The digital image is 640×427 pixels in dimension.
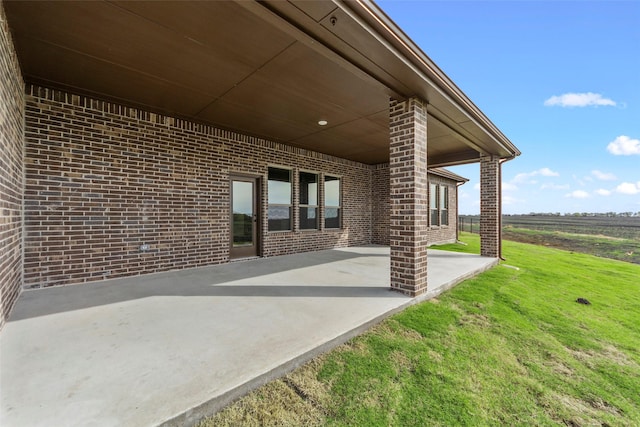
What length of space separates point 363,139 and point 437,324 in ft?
15.3

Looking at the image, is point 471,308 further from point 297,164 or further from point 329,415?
point 297,164

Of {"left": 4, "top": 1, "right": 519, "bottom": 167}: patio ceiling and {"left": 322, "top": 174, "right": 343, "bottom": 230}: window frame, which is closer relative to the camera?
{"left": 4, "top": 1, "right": 519, "bottom": 167}: patio ceiling

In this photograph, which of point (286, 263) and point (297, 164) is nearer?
point (286, 263)

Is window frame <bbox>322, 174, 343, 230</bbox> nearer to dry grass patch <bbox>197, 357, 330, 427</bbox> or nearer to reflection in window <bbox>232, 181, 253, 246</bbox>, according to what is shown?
reflection in window <bbox>232, 181, 253, 246</bbox>

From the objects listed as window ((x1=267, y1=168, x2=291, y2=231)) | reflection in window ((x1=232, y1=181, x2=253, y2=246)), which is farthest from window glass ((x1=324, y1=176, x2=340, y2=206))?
reflection in window ((x1=232, y1=181, x2=253, y2=246))

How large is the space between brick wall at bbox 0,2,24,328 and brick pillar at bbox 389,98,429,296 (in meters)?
4.24

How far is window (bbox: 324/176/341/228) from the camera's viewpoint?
8.20m

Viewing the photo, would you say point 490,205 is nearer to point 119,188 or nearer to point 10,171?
point 119,188

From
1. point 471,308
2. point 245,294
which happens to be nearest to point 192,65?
point 245,294

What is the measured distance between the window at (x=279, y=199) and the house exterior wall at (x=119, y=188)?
1.29ft

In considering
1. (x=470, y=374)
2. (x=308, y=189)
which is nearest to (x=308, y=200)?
(x=308, y=189)

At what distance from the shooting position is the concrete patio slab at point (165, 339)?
4.95ft

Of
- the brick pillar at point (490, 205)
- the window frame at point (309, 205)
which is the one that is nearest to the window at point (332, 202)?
the window frame at point (309, 205)

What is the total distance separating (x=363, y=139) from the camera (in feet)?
21.0
